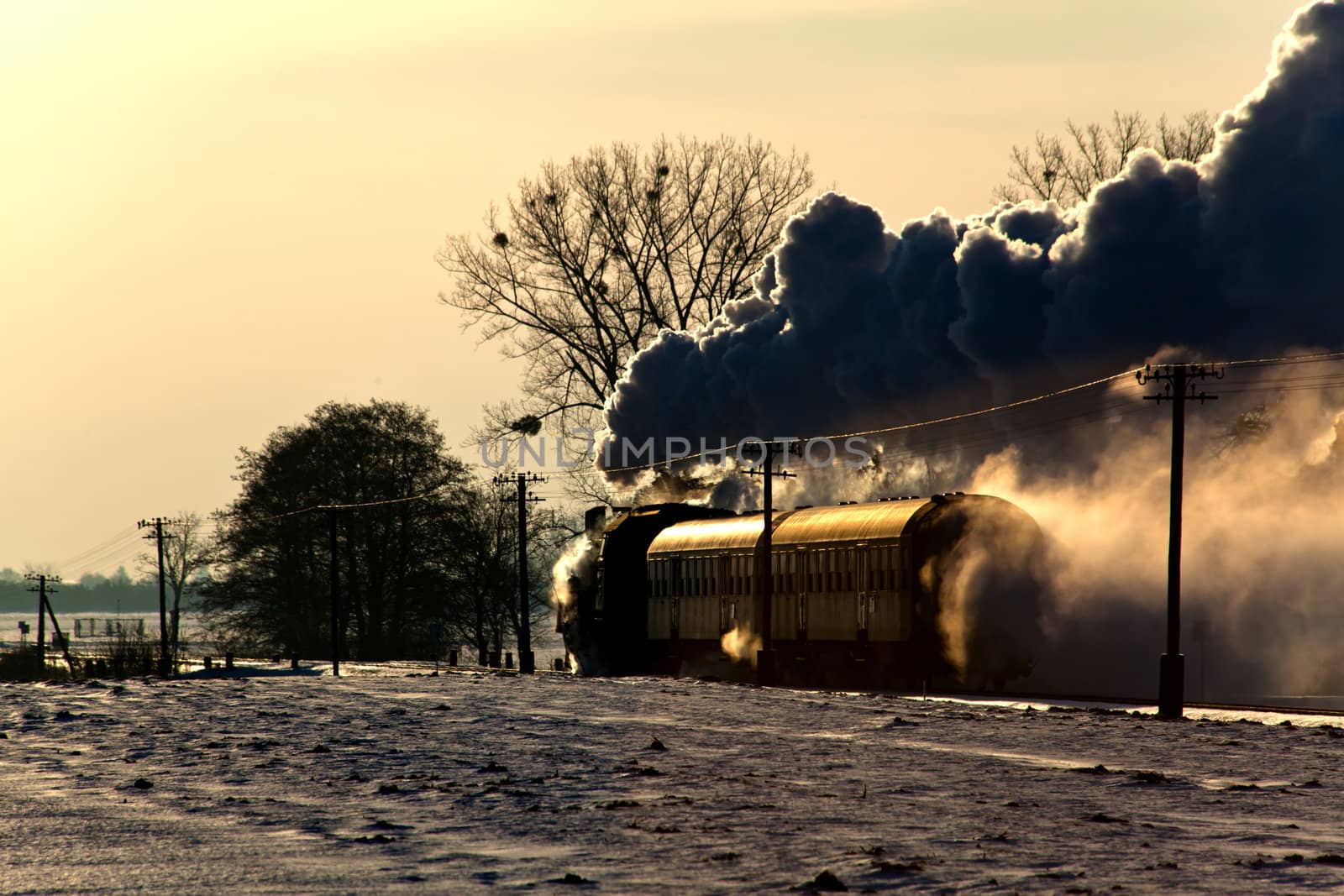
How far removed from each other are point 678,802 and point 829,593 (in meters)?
22.5

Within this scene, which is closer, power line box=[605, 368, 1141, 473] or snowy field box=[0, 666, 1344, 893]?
snowy field box=[0, 666, 1344, 893]

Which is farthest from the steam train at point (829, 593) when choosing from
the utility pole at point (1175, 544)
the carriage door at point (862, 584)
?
the utility pole at point (1175, 544)

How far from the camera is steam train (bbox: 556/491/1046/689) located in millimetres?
34375

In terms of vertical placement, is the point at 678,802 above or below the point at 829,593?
below

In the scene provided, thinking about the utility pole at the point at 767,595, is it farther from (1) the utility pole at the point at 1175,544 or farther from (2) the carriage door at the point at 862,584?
(1) the utility pole at the point at 1175,544

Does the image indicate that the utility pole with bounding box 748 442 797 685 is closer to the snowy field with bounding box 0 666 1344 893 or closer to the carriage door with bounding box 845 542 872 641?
the carriage door with bounding box 845 542 872 641

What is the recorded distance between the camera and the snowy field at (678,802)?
1170cm

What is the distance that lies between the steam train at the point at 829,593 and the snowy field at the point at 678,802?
596cm

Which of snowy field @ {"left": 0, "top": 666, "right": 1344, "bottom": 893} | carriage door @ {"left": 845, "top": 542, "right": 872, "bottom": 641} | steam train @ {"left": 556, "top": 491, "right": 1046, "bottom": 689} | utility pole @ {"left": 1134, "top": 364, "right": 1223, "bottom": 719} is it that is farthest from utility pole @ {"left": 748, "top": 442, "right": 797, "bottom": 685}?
snowy field @ {"left": 0, "top": 666, "right": 1344, "bottom": 893}

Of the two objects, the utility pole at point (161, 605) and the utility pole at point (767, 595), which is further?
the utility pole at point (161, 605)

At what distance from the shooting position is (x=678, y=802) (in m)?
15.5

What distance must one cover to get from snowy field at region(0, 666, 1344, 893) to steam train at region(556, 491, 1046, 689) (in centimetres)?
596

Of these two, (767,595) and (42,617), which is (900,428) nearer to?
(767,595)

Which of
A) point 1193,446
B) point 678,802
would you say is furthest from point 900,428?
point 678,802
